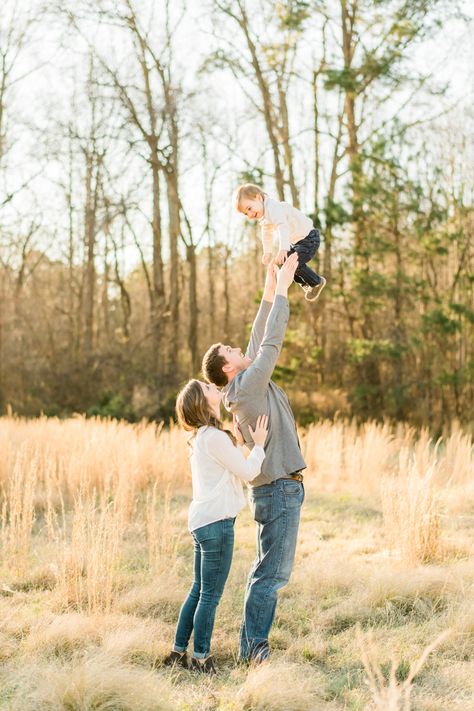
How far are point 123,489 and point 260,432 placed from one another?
344 cm

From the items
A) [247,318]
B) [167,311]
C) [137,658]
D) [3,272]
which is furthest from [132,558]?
[3,272]

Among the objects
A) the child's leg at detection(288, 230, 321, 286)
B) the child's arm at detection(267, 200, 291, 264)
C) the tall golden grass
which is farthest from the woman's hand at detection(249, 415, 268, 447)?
the tall golden grass

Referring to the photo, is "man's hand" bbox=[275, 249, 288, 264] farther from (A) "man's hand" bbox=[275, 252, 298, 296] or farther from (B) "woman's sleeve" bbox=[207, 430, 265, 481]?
(B) "woman's sleeve" bbox=[207, 430, 265, 481]

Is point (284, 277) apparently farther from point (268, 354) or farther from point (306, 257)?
point (306, 257)

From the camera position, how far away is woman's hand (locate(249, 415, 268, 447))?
12.5ft

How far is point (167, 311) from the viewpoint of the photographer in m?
20.0

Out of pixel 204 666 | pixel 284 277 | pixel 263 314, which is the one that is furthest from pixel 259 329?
pixel 204 666

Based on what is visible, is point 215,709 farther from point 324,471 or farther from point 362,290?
point 362,290

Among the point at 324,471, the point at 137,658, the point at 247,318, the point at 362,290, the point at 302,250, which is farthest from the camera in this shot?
the point at 247,318

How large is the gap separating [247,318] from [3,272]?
7984 mm

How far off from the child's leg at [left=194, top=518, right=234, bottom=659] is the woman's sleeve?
12.0 inches

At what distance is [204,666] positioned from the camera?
4.01 meters

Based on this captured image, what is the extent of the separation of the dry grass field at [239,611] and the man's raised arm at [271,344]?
1.29 metres

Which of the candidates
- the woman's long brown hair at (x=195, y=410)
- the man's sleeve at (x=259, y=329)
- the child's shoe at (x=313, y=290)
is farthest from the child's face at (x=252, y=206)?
the woman's long brown hair at (x=195, y=410)
